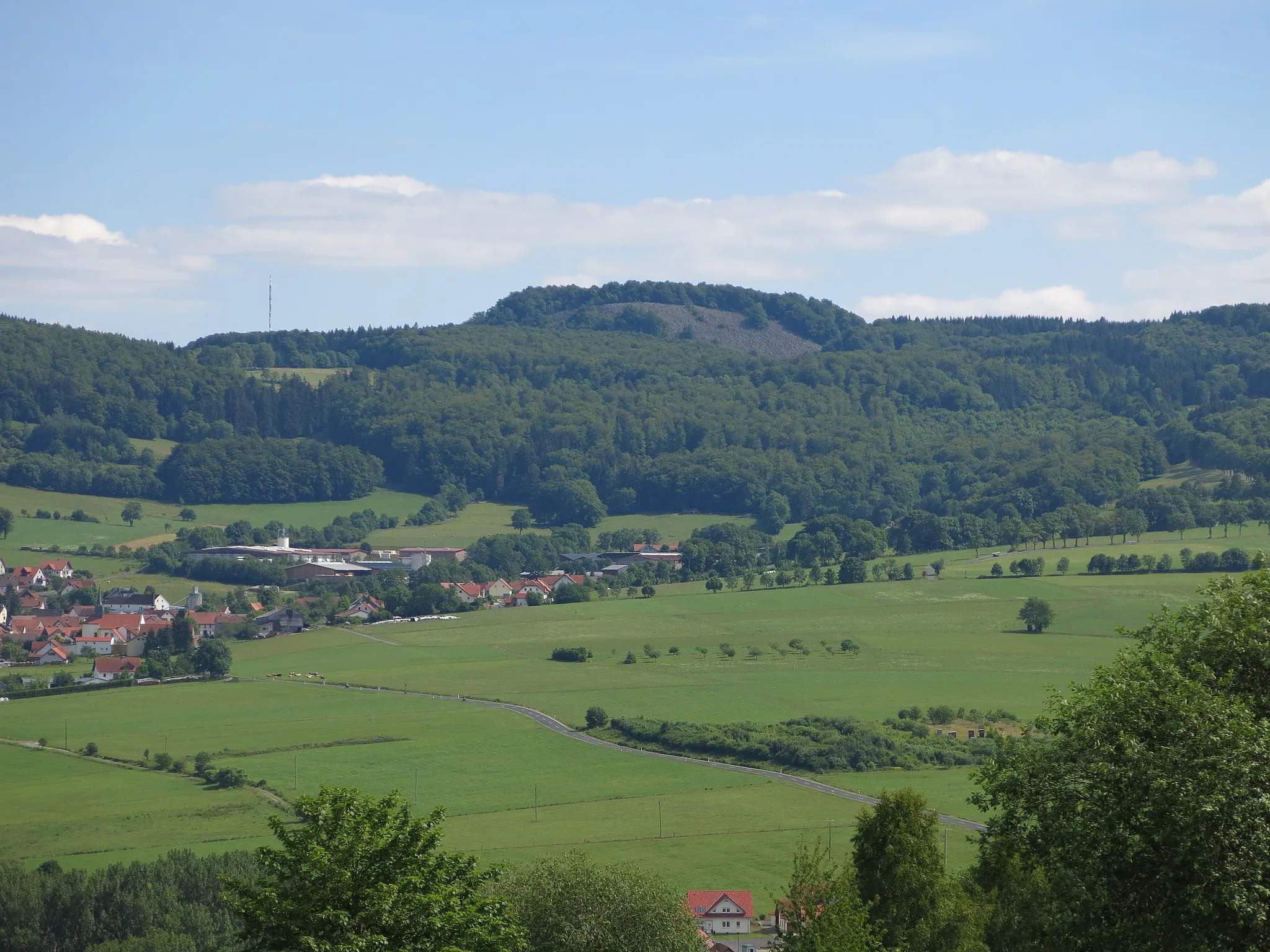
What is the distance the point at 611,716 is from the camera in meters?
87.6

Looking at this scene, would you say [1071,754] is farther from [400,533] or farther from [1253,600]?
[400,533]

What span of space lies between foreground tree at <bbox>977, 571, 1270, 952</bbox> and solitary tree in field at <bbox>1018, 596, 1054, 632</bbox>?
8947cm

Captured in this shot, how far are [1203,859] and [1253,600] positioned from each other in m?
4.71

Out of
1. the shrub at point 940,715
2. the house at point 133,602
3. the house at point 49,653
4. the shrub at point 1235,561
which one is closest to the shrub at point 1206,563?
the shrub at point 1235,561

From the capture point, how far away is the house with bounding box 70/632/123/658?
383ft

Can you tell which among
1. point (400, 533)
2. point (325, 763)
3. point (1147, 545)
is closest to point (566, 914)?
point (325, 763)

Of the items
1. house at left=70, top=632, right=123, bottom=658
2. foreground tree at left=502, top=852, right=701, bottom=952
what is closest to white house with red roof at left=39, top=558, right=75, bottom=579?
house at left=70, top=632, right=123, bottom=658

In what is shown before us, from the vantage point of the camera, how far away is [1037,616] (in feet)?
364

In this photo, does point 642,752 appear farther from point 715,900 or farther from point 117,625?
point 117,625

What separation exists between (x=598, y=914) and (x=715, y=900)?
16.9 metres

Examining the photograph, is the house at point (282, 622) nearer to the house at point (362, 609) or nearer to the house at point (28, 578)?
the house at point (362, 609)

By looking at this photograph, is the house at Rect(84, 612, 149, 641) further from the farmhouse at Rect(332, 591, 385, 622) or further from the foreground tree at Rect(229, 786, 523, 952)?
the foreground tree at Rect(229, 786, 523, 952)

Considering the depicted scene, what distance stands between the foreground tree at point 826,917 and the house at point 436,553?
135 m

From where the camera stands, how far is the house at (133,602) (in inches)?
5349
